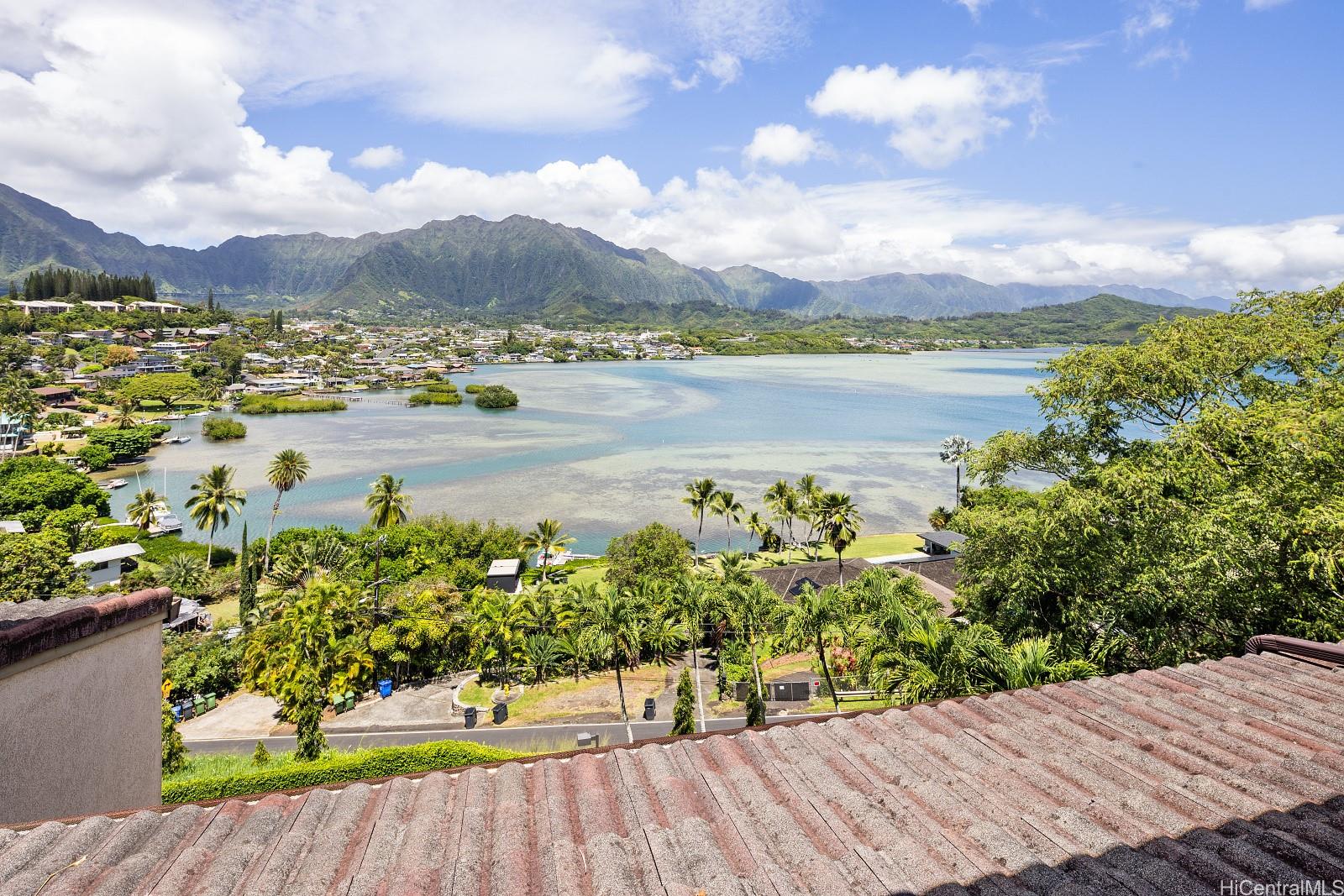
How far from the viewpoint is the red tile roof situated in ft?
10.9

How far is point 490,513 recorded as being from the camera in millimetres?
48250

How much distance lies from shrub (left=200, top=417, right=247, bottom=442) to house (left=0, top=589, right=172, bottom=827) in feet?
278

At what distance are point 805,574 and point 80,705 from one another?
32.0m

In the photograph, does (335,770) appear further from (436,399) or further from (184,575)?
(436,399)

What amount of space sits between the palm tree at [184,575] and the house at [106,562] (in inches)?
113

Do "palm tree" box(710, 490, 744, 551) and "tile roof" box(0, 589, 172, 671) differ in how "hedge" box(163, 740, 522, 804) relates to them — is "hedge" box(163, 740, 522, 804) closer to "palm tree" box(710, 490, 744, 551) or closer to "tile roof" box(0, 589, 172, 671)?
"tile roof" box(0, 589, 172, 671)

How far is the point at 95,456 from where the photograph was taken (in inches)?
2387

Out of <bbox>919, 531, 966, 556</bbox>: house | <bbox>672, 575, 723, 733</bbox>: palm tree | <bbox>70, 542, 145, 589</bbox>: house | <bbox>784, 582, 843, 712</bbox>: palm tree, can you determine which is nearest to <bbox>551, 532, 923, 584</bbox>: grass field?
<bbox>919, 531, 966, 556</bbox>: house

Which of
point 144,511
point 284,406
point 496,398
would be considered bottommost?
point 144,511

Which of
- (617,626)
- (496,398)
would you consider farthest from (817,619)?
(496,398)

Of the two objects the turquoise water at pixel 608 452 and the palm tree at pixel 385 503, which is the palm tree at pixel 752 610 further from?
the palm tree at pixel 385 503

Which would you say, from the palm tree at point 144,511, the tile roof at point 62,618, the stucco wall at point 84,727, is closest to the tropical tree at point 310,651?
the stucco wall at point 84,727

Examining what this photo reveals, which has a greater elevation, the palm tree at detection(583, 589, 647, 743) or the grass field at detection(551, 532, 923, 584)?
the palm tree at detection(583, 589, 647, 743)

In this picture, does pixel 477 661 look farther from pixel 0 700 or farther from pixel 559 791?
pixel 559 791
